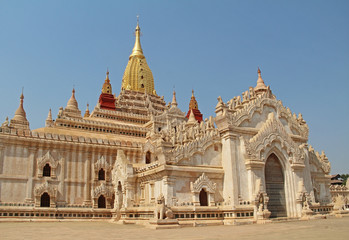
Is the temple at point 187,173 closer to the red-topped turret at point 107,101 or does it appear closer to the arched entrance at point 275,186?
the arched entrance at point 275,186

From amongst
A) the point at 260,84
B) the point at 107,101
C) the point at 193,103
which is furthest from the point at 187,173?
the point at 193,103

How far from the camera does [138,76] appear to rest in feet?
213

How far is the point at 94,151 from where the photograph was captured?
35.4 meters

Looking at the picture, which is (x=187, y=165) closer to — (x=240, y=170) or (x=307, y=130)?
(x=240, y=170)

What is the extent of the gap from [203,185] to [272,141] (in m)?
6.95

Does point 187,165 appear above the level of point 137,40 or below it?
below

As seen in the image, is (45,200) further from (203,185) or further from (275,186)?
(275,186)

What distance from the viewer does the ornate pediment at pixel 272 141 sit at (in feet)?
82.3

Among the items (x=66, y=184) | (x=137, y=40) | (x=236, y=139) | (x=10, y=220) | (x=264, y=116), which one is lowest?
(x=10, y=220)

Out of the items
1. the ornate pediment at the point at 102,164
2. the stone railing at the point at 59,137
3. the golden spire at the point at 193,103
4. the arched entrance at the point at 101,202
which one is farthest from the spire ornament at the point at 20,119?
the golden spire at the point at 193,103

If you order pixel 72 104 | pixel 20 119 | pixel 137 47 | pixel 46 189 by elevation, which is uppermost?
pixel 137 47

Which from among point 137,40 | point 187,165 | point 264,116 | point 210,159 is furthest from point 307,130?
point 137,40

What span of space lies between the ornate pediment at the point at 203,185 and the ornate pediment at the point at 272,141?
3486 millimetres

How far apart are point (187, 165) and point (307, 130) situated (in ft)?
43.4
